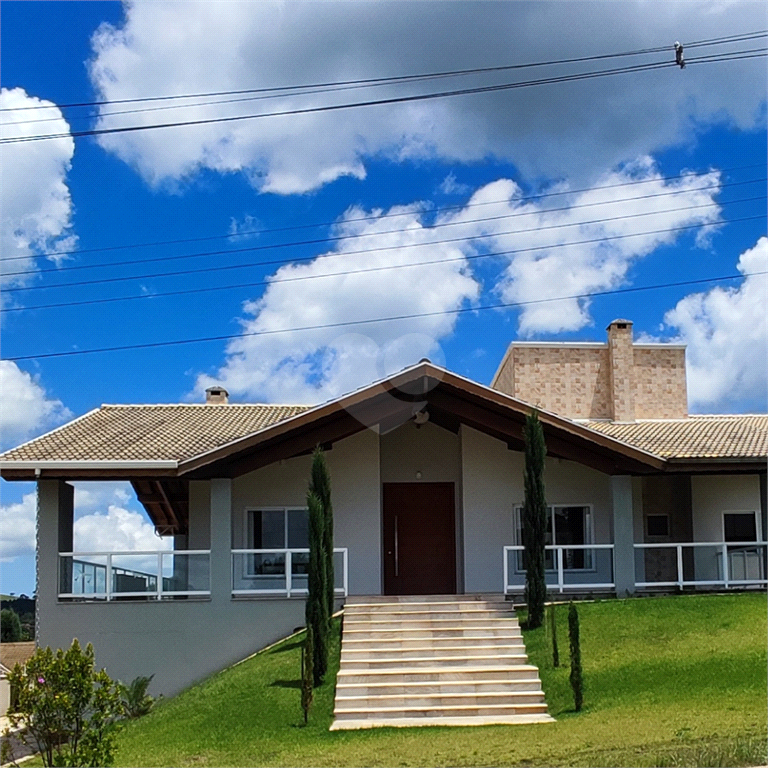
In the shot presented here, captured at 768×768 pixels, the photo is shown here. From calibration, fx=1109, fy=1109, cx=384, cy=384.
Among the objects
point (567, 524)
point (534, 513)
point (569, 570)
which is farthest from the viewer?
point (567, 524)

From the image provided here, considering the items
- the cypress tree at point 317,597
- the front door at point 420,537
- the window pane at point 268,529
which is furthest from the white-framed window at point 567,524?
the cypress tree at point 317,597

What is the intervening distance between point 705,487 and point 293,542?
874 cm

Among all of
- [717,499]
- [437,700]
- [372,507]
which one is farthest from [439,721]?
[717,499]

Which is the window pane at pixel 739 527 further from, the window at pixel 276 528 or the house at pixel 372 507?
the window at pixel 276 528

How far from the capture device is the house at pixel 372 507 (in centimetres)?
2009

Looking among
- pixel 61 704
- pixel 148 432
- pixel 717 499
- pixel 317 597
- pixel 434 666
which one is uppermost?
pixel 148 432

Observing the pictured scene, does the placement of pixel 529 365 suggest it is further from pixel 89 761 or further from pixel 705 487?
pixel 89 761

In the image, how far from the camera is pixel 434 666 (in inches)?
672

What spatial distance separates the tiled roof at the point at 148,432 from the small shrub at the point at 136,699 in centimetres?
404

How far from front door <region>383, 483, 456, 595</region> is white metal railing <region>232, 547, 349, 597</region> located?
2348 mm

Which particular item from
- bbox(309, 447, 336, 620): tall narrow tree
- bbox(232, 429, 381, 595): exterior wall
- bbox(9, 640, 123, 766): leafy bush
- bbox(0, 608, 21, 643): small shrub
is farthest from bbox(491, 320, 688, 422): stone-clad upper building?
bbox(0, 608, 21, 643): small shrub

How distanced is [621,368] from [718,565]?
846 centimetres

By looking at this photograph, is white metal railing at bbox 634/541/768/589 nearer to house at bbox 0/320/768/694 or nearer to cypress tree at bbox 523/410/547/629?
house at bbox 0/320/768/694

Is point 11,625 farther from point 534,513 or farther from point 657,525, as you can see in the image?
point 534,513
